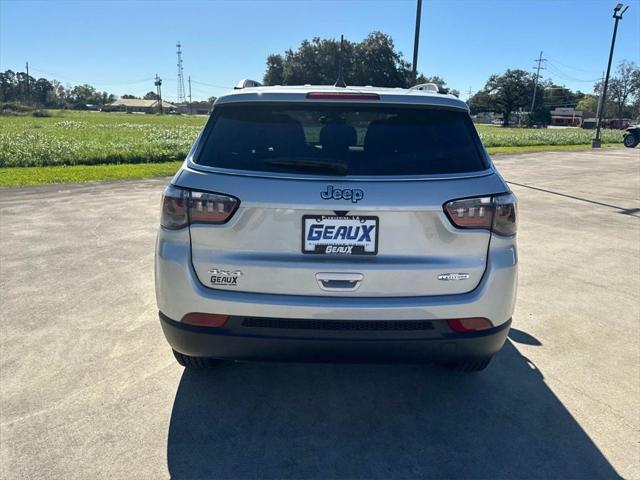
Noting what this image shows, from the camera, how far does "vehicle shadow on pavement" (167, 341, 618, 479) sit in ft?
7.83

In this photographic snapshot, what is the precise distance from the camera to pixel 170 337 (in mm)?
2566

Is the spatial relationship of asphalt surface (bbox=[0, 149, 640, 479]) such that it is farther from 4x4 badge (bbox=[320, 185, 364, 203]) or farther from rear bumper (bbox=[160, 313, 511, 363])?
4x4 badge (bbox=[320, 185, 364, 203])

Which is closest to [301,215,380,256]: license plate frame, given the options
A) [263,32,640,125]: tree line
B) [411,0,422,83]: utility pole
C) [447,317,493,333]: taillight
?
[447,317,493,333]: taillight

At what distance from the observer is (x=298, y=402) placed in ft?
9.62

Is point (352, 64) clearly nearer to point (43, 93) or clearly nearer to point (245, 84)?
point (245, 84)

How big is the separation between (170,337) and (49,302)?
2507 mm

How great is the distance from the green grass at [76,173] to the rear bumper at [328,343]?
10848 mm

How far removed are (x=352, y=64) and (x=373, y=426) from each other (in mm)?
76152

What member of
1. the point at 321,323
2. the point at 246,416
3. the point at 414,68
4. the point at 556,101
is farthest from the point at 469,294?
the point at 556,101

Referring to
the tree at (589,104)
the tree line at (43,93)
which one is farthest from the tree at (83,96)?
the tree at (589,104)

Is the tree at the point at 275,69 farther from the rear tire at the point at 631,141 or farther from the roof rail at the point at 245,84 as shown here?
the roof rail at the point at 245,84

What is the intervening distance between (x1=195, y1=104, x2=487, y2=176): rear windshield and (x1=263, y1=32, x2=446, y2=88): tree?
70.2 meters

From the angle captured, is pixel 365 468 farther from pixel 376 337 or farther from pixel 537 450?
pixel 537 450

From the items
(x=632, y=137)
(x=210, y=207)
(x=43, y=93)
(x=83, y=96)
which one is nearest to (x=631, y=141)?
(x=632, y=137)
